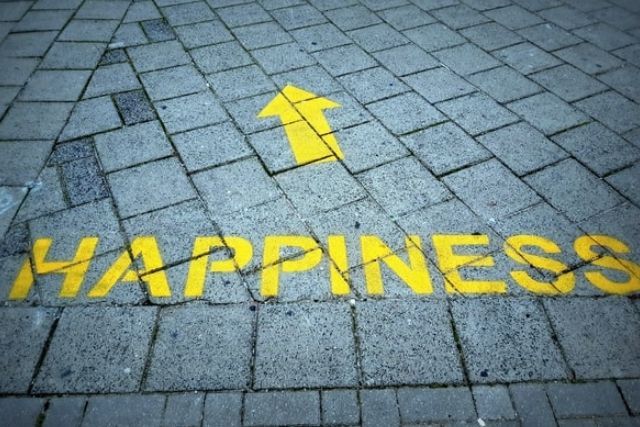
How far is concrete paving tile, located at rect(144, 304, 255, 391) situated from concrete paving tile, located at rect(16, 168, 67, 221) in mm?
1350

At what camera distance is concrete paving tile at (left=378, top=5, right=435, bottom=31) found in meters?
5.12

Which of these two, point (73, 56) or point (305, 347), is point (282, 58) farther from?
point (305, 347)

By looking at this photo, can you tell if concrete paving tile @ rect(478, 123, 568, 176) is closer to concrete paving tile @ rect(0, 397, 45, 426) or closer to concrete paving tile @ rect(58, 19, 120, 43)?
concrete paving tile @ rect(0, 397, 45, 426)

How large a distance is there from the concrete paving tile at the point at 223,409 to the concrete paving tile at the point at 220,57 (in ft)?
11.1

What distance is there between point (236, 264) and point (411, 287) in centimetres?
113

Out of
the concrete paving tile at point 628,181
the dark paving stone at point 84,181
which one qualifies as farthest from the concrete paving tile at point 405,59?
the dark paving stone at point 84,181

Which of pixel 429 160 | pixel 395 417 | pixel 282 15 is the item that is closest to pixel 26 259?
pixel 395 417

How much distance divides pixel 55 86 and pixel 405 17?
409 cm

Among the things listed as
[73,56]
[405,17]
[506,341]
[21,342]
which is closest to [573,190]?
[506,341]

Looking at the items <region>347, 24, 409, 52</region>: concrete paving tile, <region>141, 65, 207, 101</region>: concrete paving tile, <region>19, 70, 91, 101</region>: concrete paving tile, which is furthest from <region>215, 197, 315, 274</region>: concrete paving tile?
<region>347, 24, 409, 52</region>: concrete paving tile

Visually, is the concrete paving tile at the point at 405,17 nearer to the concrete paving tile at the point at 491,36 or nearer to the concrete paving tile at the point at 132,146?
the concrete paving tile at the point at 491,36

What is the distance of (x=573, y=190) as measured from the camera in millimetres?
3145

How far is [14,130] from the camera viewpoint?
3668 mm

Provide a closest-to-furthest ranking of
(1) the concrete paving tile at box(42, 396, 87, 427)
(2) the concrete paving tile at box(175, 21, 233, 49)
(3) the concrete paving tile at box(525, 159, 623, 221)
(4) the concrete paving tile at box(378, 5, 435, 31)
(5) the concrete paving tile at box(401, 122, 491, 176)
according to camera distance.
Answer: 1. (1) the concrete paving tile at box(42, 396, 87, 427)
2. (3) the concrete paving tile at box(525, 159, 623, 221)
3. (5) the concrete paving tile at box(401, 122, 491, 176)
4. (2) the concrete paving tile at box(175, 21, 233, 49)
5. (4) the concrete paving tile at box(378, 5, 435, 31)
